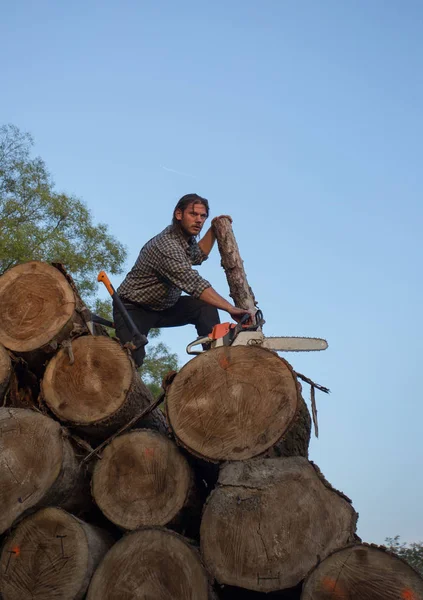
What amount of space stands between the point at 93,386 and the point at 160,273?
1466 mm

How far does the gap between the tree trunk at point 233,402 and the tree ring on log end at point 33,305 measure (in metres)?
0.99

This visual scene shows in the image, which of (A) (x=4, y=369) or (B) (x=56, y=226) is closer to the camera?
(A) (x=4, y=369)

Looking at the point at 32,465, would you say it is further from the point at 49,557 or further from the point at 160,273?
the point at 160,273

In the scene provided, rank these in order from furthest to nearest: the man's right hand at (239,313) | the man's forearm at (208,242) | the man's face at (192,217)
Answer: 1. the man's forearm at (208,242)
2. the man's face at (192,217)
3. the man's right hand at (239,313)

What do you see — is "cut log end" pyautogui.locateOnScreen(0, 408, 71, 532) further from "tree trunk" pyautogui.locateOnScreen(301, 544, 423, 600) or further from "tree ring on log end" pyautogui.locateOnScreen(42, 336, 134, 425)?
"tree trunk" pyautogui.locateOnScreen(301, 544, 423, 600)

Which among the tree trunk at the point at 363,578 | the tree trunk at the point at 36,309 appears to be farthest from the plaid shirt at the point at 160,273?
the tree trunk at the point at 363,578

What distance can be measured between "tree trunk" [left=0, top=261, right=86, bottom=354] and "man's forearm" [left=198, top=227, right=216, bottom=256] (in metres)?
1.93

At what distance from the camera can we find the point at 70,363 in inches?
167

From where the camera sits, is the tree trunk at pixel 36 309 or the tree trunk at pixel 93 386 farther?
the tree trunk at pixel 36 309

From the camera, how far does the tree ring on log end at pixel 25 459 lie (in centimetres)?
377

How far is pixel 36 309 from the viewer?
448 cm

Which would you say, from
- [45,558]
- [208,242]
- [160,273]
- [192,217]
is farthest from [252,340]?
[208,242]

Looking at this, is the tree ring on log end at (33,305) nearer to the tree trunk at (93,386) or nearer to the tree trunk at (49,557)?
the tree trunk at (93,386)

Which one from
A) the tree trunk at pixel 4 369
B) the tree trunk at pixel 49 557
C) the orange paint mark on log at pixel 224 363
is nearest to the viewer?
the tree trunk at pixel 49 557
